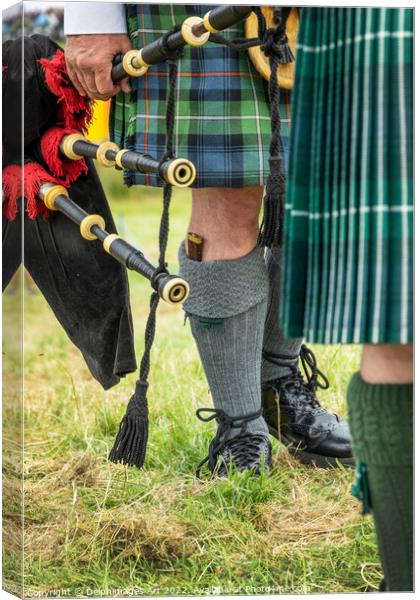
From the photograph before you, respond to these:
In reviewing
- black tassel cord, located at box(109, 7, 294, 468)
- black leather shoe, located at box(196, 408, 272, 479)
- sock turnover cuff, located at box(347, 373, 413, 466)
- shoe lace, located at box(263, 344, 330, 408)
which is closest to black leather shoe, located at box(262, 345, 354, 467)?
shoe lace, located at box(263, 344, 330, 408)

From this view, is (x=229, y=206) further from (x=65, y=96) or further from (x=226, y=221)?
(x=65, y=96)

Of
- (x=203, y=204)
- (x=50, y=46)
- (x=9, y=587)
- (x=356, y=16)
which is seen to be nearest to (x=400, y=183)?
(x=356, y=16)

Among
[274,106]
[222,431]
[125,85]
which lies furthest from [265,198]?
[222,431]

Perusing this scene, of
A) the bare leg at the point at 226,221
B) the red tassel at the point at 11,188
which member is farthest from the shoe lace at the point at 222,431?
the red tassel at the point at 11,188

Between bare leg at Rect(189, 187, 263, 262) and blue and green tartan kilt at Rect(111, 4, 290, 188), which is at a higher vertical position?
blue and green tartan kilt at Rect(111, 4, 290, 188)

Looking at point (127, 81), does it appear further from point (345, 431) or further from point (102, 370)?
point (345, 431)

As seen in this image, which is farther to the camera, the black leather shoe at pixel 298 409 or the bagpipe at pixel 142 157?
the black leather shoe at pixel 298 409

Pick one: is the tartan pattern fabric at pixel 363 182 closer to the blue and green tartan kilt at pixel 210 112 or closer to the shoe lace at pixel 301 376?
the blue and green tartan kilt at pixel 210 112

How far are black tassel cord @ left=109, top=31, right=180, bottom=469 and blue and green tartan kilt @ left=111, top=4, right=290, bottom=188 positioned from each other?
4 centimetres

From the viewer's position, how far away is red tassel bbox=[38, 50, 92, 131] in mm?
1666

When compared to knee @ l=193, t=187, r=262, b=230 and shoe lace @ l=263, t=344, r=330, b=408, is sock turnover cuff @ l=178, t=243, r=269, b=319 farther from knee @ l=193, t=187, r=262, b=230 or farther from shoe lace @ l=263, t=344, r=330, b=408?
shoe lace @ l=263, t=344, r=330, b=408

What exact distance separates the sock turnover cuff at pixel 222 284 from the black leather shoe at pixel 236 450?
19 centimetres

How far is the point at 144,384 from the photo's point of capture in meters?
1.57

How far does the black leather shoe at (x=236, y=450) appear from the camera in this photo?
1796mm
